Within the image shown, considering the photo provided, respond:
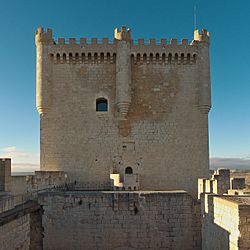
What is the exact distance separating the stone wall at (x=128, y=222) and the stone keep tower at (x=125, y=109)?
565 cm

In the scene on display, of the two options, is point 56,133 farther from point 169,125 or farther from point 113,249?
point 113,249

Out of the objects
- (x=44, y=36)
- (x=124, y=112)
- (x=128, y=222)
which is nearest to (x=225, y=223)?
(x=128, y=222)

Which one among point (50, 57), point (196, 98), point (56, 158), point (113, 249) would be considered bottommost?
point (113, 249)

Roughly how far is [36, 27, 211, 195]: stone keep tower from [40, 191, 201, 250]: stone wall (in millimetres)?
5648

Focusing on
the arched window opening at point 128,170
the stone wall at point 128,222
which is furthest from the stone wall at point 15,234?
the arched window opening at point 128,170

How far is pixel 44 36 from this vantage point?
56.1ft

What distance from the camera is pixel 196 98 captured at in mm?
17188

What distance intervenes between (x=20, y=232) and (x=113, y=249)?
376 centimetres

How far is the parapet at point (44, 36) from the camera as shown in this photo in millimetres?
17062

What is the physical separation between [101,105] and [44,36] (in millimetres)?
5031

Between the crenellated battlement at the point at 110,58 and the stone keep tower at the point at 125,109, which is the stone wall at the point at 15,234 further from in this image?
the crenellated battlement at the point at 110,58

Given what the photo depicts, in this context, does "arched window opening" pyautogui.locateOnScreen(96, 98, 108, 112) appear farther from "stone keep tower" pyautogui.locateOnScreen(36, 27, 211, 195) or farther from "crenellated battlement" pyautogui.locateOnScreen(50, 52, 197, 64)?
"crenellated battlement" pyautogui.locateOnScreen(50, 52, 197, 64)

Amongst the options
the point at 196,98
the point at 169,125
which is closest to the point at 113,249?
the point at 169,125

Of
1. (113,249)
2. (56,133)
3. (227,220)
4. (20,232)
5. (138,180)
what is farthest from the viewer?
(56,133)
